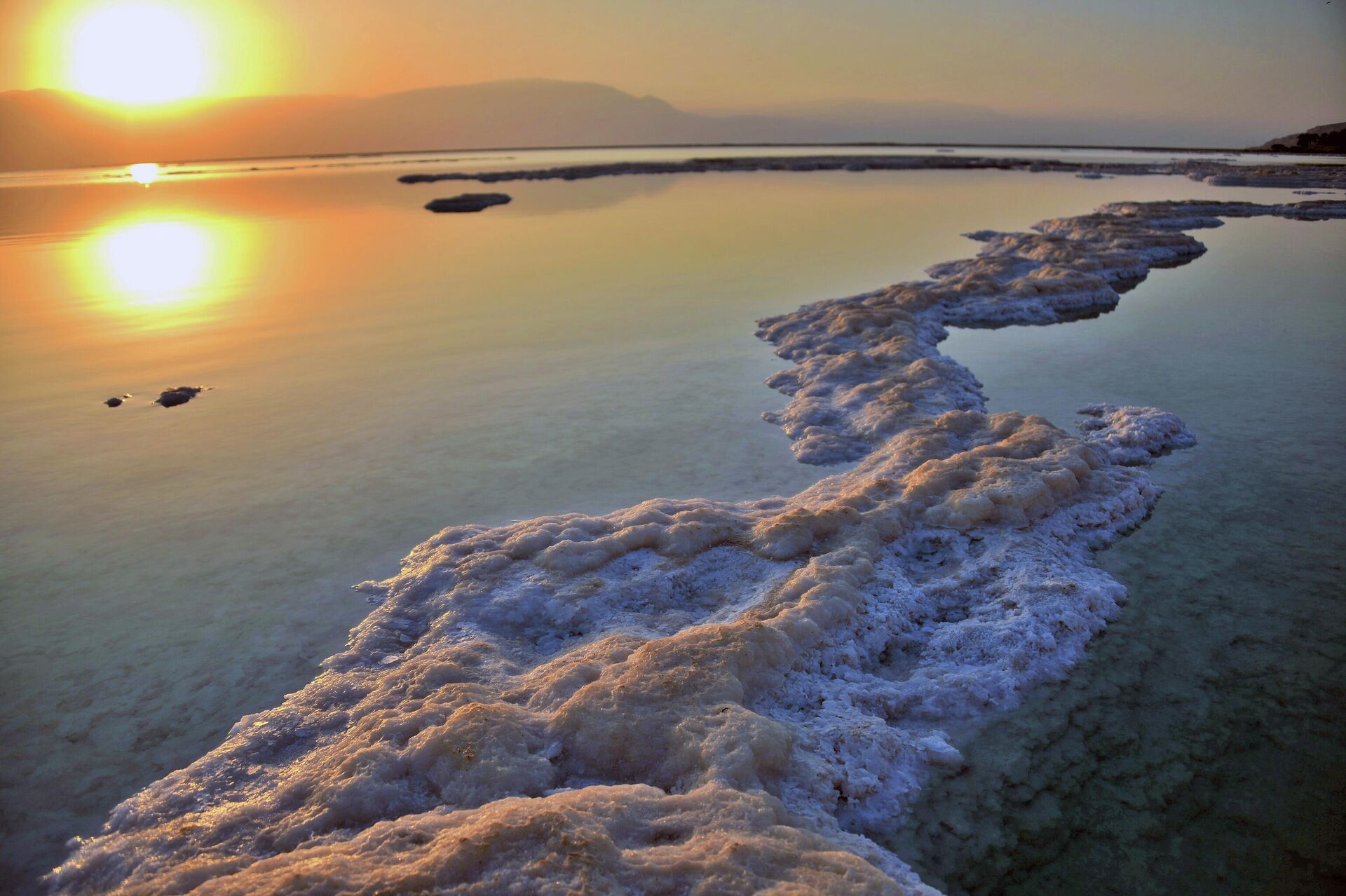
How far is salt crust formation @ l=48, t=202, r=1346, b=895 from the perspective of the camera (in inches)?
126

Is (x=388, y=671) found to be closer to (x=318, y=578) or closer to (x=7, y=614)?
(x=318, y=578)

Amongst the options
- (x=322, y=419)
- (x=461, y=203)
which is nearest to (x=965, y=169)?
(x=461, y=203)

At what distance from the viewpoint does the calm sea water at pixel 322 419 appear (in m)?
5.04

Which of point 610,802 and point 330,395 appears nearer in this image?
point 610,802

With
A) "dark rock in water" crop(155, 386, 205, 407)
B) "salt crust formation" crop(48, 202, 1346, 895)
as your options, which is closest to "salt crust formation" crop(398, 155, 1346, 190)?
"salt crust formation" crop(48, 202, 1346, 895)

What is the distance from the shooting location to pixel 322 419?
31.4 ft

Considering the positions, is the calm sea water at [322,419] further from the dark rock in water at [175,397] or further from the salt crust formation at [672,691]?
the salt crust formation at [672,691]

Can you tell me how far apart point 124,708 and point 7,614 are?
1778mm

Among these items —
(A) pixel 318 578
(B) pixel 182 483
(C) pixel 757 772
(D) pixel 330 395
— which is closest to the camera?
(C) pixel 757 772

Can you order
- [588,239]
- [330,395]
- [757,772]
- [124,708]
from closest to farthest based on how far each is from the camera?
1. [757,772]
2. [124,708]
3. [330,395]
4. [588,239]

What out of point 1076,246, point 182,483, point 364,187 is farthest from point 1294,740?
point 364,187

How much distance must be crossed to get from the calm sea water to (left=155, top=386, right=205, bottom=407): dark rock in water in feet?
0.74

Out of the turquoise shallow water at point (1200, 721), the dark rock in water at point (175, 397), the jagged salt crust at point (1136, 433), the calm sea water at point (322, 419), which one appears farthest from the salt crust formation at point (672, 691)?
the dark rock in water at point (175, 397)

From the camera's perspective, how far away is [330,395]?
1050cm
